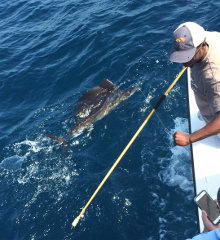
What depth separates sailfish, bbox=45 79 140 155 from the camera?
6.34 m

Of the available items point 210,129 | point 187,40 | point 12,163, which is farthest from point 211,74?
point 12,163

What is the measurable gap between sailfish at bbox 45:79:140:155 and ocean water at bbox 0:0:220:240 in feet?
0.72

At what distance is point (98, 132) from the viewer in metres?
6.09

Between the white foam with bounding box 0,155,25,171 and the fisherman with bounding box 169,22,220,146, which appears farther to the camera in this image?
the white foam with bounding box 0,155,25,171

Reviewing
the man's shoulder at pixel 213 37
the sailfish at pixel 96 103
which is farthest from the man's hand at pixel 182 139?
the sailfish at pixel 96 103

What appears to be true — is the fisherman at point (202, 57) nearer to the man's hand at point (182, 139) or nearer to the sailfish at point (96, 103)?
the man's hand at point (182, 139)

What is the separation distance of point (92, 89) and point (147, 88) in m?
1.84

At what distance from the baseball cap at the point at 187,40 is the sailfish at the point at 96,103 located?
4202 mm

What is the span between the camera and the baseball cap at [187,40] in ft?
7.82

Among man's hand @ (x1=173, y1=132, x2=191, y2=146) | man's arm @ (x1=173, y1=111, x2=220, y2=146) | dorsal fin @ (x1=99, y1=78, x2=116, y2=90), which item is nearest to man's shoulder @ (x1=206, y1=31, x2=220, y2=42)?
man's arm @ (x1=173, y1=111, x2=220, y2=146)

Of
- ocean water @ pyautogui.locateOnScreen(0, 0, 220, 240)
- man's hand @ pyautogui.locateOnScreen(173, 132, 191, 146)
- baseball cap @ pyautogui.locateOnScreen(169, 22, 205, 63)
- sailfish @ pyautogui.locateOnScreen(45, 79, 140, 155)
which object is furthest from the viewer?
sailfish @ pyautogui.locateOnScreen(45, 79, 140, 155)

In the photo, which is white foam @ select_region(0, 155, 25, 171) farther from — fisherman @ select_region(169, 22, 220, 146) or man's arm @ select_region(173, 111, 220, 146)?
fisherman @ select_region(169, 22, 220, 146)

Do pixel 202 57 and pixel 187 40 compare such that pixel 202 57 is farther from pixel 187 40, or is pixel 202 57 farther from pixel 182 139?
pixel 182 139

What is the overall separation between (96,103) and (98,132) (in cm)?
115
